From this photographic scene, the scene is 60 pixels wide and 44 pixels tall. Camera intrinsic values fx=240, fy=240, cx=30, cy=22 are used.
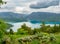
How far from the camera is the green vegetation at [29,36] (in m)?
8.04

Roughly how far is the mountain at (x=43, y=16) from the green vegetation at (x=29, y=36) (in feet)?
0.93

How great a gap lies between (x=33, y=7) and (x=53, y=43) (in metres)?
2.28

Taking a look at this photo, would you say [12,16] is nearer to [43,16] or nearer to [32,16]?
[32,16]

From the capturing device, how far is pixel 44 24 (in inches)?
388

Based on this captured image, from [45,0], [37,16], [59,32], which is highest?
[45,0]

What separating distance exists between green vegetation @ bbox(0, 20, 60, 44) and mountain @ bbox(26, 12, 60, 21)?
0.28m

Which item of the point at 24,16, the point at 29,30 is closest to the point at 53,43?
the point at 29,30

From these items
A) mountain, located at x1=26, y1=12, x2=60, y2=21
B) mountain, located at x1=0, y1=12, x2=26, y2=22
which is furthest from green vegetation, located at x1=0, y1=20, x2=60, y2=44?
mountain, located at x1=0, y1=12, x2=26, y2=22

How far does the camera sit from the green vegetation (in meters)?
8.04

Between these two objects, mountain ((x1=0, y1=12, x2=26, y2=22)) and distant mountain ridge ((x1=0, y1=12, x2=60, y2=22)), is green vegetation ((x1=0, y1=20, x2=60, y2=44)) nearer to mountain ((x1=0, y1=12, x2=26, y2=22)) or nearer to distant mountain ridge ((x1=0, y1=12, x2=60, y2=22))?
distant mountain ridge ((x1=0, y1=12, x2=60, y2=22))

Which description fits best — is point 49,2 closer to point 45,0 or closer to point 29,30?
point 45,0

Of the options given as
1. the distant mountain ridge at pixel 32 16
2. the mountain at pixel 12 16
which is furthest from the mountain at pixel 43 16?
the mountain at pixel 12 16

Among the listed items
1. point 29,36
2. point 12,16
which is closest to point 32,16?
point 12,16

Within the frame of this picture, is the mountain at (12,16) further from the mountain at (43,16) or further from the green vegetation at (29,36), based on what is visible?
the green vegetation at (29,36)
